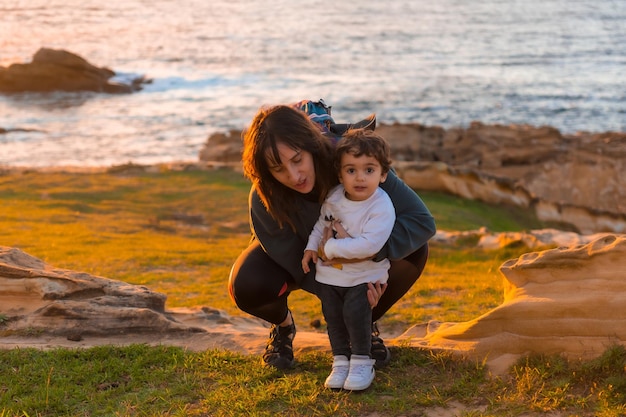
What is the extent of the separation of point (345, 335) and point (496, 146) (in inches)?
779

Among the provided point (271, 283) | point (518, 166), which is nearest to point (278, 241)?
point (271, 283)

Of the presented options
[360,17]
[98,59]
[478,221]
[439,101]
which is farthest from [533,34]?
[478,221]

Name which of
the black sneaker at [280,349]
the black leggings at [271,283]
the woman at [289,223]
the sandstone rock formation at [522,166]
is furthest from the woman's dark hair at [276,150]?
the sandstone rock formation at [522,166]

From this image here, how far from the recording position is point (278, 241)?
4707mm

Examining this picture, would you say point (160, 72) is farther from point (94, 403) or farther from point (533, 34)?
point (94, 403)

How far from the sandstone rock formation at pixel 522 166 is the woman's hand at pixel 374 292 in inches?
550

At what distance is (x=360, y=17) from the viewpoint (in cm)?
8594

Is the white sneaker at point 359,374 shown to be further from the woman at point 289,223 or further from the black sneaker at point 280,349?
the black sneaker at point 280,349

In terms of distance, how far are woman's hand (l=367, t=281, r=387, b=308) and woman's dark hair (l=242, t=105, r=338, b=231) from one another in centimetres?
63

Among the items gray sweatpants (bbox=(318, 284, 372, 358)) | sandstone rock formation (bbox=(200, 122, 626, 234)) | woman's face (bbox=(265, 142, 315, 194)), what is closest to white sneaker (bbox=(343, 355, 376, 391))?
gray sweatpants (bbox=(318, 284, 372, 358))

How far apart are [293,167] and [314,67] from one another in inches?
2063

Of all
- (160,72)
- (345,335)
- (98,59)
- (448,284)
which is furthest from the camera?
(98,59)

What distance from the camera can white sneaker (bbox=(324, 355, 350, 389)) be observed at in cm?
437

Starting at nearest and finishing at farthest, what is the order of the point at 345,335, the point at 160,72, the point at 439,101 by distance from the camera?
the point at 345,335
the point at 439,101
the point at 160,72
